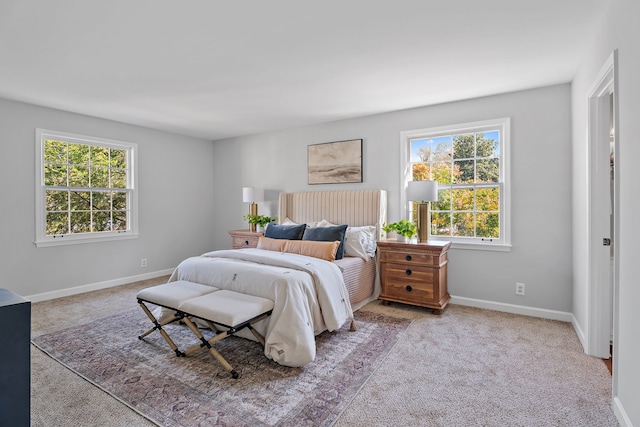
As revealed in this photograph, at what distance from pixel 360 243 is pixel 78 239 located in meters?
3.76

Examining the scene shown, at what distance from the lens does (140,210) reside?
16.9 ft

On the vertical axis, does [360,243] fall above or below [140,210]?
below

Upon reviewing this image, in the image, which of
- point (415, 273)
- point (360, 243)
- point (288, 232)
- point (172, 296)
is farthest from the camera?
point (288, 232)

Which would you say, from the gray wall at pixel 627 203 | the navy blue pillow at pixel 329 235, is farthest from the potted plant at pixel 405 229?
the gray wall at pixel 627 203

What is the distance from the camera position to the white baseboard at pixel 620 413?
5.62ft

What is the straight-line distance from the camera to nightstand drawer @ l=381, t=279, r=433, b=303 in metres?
3.63

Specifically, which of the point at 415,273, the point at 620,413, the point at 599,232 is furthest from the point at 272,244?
the point at 620,413

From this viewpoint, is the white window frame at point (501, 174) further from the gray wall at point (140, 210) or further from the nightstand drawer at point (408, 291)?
the gray wall at point (140, 210)

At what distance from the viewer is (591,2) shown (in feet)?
6.70

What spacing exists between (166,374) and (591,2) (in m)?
3.68

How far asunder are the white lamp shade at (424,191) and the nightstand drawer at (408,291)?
96 cm

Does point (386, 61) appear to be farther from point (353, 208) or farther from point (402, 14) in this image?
point (353, 208)

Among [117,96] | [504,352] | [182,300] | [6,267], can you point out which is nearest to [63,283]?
[6,267]

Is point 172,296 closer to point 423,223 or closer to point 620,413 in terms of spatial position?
point 423,223
